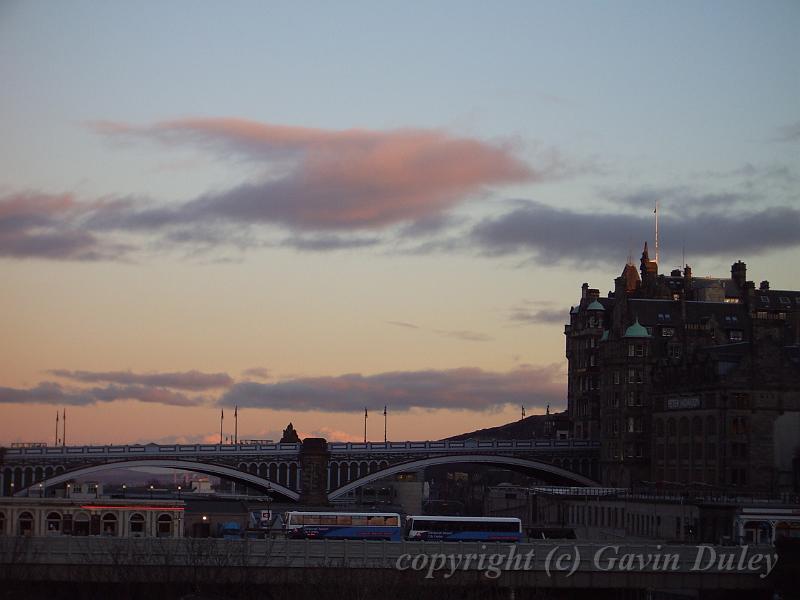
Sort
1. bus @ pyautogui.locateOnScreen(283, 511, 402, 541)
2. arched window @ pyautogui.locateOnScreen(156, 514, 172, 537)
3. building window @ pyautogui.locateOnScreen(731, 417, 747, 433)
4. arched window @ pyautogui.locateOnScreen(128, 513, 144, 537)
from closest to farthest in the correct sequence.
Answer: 1. arched window @ pyautogui.locateOnScreen(128, 513, 144, 537)
2. arched window @ pyautogui.locateOnScreen(156, 514, 172, 537)
3. bus @ pyautogui.locateOnScreen(283, 511, 402, 541)
4. building window @ pyautogui.locateOnScreen(731, 417, 747, 433)

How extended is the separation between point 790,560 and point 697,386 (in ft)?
258

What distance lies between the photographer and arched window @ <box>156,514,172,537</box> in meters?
129

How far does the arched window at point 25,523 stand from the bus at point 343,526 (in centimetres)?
2255

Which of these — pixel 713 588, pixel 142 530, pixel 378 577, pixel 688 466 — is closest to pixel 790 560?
pixel 713 588

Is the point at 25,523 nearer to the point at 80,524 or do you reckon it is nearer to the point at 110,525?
the point at 80,524

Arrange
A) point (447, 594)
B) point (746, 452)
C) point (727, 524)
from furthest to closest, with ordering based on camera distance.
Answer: point (746, 452) → point (727, 524) → point (447, 594)

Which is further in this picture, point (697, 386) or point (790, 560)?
point (697, 386)

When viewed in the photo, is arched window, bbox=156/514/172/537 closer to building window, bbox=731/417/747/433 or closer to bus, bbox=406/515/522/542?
bus, bbox=406/515/522/542

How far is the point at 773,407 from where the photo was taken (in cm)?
18575

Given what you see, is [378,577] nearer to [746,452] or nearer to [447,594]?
[447,594]

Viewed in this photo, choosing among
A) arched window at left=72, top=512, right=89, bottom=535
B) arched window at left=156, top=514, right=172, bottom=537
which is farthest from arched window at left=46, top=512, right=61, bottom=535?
arched window at left=156, top=514, right=172, bottom=537

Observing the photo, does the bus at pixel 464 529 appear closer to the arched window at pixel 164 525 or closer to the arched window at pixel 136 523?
the arched window at pixel 164 525

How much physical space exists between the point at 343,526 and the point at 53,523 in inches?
1028

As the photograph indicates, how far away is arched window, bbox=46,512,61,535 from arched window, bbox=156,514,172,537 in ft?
25.7
